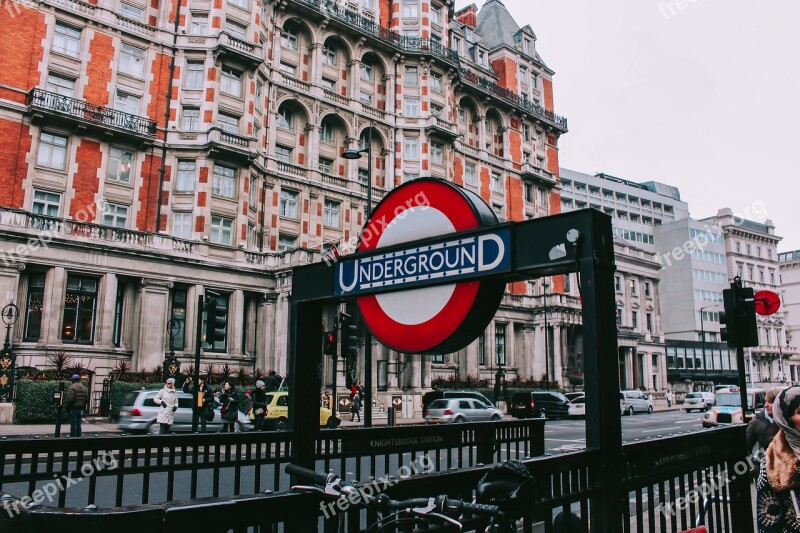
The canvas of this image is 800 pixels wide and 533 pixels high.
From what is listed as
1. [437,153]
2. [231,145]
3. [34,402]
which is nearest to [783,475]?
[34,402]

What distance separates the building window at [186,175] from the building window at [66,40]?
8.21 m

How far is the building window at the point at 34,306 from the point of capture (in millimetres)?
29859

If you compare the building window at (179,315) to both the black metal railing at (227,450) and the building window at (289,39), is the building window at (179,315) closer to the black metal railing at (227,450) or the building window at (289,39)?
the building window at (289,39)

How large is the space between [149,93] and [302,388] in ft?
122

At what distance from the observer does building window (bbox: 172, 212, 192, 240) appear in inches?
1422

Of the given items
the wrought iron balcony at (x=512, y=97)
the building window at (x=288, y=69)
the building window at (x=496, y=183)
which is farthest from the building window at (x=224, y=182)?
the building window at (x=496, y=183)

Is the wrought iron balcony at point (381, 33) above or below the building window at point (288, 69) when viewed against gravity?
above

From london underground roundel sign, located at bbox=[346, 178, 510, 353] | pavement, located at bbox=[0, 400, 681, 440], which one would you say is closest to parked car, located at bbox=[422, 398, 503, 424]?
pavement, located at bbox=[0, 400, 681, 440]

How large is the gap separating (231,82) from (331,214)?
11815 mm

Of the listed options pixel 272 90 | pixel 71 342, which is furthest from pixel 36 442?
pixel 272 90

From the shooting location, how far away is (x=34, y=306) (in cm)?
3014

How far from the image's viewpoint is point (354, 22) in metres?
47.7

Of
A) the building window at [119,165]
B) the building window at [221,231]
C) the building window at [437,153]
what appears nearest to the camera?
the building window at [119,165]

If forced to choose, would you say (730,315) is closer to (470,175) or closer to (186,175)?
(186,175)
